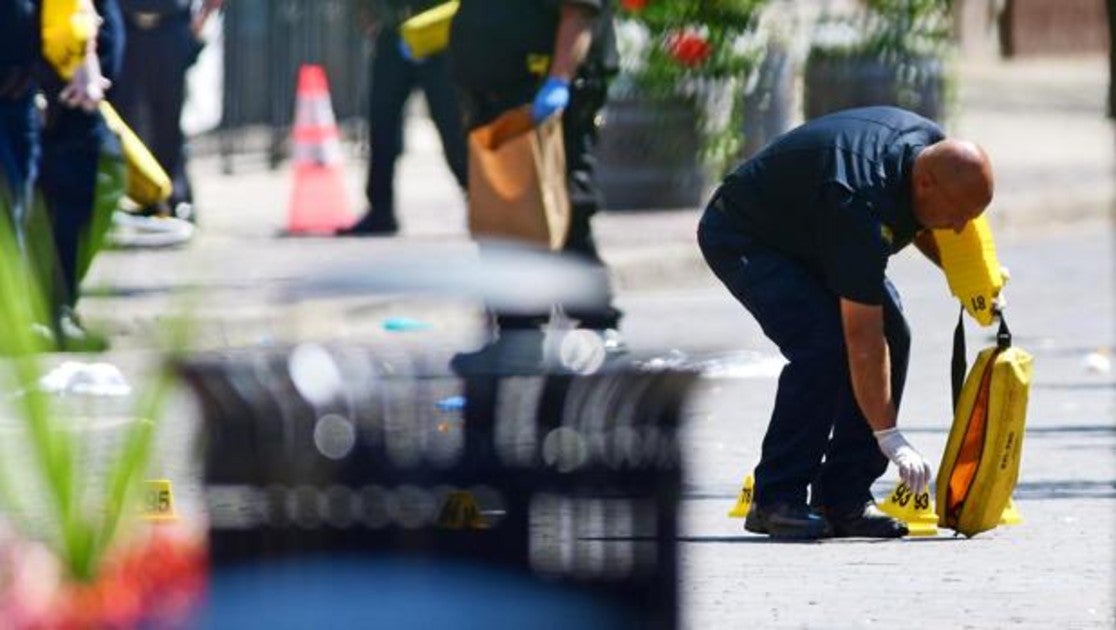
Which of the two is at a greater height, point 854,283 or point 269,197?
point 854,283

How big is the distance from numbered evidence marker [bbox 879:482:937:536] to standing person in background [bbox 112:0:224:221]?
21.2 ft

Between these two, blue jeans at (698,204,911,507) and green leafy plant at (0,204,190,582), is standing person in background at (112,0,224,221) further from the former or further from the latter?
green leafy plant at (0,204,190,582)

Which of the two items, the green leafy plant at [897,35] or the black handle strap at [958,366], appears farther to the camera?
the green leafy plant at [897,35]

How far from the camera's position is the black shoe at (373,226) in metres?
14.5

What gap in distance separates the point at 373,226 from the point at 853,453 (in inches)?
282

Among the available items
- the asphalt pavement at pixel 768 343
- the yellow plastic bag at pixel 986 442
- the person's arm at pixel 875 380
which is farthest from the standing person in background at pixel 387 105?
the person's arm at pixel 875 380

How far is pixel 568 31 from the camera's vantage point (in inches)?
398

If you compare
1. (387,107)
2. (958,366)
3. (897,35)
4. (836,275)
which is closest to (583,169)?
(958,366)

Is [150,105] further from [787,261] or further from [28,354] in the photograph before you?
[28,354]

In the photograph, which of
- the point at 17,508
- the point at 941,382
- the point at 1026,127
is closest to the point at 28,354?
the point at 17,508

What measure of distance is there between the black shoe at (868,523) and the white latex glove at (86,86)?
11.5ft

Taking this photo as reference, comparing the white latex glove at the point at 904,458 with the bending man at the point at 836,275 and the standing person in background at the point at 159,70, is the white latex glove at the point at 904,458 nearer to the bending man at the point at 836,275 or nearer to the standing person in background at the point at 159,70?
the bending man at the point at 836,275

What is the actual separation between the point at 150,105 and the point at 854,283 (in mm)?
7171

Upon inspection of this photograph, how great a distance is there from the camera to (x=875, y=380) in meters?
7.08
